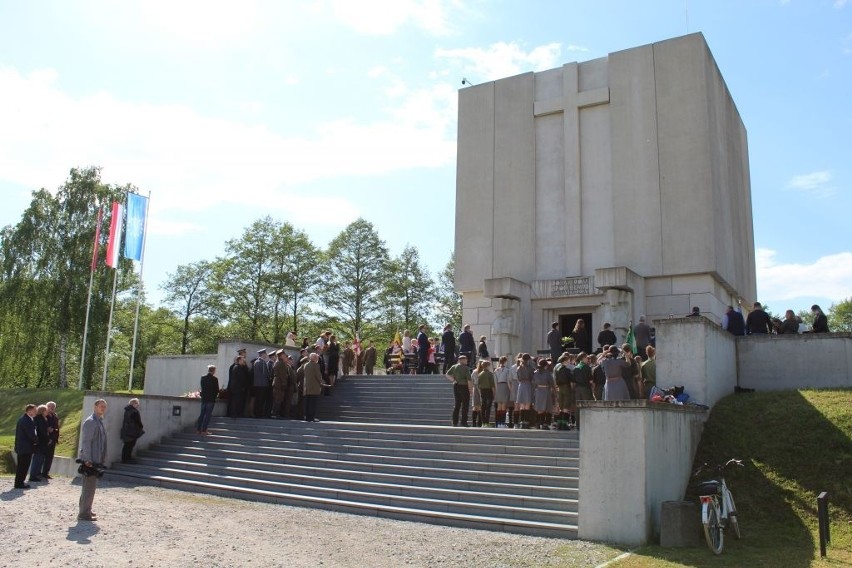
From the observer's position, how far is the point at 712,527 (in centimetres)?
916

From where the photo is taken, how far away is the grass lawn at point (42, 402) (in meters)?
22.9

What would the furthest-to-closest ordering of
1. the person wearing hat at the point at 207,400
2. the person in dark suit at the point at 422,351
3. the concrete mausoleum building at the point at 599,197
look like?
the concrete mausoleum building at the point at 599,197, the person in dark suit at the point at 422,351, the person wearing hat at the point at 207,400

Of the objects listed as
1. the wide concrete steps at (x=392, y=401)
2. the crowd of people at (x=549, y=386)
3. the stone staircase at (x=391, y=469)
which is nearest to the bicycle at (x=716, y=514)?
the stone staircase at (x=391, y=469)

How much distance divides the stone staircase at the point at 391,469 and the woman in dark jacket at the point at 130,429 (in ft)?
1.12

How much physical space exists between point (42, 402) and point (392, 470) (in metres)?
23.6

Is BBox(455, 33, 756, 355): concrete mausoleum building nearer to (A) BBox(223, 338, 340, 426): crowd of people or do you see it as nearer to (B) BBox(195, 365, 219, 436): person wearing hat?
(A) BBox(223, 338, 340, 426): crowd of people

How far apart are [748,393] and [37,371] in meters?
38.9

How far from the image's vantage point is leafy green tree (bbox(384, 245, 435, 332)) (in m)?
45.7

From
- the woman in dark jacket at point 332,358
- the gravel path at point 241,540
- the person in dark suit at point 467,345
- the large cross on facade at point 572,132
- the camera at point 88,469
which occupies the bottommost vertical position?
the gravel path at point 241,540

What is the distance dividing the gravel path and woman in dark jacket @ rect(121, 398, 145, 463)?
3670mm

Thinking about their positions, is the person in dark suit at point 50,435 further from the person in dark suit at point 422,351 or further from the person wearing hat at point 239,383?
the person in dark suit at point 422,351

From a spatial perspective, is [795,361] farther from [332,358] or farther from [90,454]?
[90,454]

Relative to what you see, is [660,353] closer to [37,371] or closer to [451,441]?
[451,441]

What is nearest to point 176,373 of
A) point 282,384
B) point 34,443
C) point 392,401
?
point 282,384
